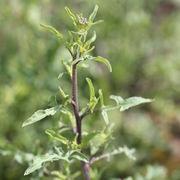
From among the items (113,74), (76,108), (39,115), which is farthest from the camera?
(113,74)

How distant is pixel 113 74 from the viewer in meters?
3.92

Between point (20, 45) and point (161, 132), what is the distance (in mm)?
1481

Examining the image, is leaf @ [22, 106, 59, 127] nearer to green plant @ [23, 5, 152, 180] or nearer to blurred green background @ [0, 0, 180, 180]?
green plant @ [23, 5, 152, 180]

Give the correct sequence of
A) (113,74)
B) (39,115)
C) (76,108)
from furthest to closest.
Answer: (113,74) → (76,108) → (39,115)

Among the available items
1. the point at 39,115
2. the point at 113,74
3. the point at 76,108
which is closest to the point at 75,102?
the point at 76,108

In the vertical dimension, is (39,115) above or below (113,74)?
below

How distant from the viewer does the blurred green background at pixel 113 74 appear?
3.17 meters

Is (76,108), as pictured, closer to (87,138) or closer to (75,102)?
(75,102)

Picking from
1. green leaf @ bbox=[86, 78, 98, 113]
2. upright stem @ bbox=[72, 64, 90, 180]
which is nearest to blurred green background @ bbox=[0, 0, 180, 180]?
upright stem @ bbox=[72, 64, 90, 180]

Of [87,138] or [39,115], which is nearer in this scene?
[39,115]

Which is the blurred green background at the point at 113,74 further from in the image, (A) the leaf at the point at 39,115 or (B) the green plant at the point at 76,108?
(A) the leaf at the point at 39,115

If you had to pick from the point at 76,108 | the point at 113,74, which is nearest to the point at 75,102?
the point at 76,108

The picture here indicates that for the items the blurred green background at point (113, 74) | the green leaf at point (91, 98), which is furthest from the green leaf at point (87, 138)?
the blurred green background at point (113, 74)

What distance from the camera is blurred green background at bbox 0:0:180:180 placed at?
3168mm
